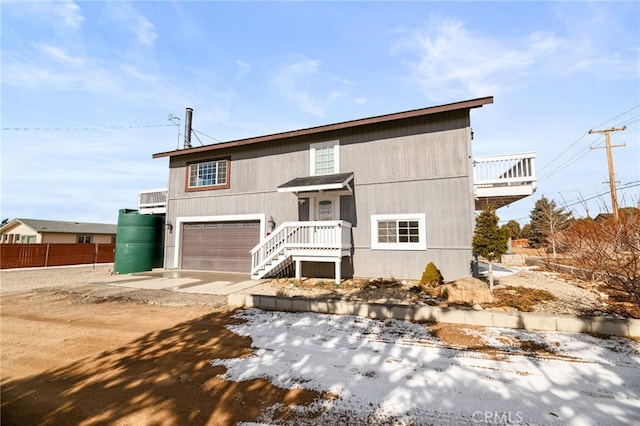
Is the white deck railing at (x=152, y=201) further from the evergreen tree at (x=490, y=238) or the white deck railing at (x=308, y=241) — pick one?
the evergreen tree at (x=490, y=238)

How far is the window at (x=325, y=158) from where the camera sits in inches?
437

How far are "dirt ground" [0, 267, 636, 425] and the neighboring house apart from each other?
29276mm

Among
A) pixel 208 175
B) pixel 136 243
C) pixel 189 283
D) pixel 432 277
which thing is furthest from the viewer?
pixel 208 175

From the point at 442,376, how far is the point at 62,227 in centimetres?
4011

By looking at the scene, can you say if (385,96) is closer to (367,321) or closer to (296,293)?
(296,293)

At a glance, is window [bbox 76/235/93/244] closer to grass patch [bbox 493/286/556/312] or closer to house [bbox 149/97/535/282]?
house [bbox 149/97/535/282]

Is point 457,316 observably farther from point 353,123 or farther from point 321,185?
point 353,123

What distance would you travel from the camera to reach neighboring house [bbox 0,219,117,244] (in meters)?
27.6

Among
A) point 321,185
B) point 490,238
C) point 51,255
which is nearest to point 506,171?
point 490,238

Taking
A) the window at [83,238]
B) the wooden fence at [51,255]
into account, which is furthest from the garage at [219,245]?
the window at [83,238]

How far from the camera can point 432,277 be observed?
323 inches

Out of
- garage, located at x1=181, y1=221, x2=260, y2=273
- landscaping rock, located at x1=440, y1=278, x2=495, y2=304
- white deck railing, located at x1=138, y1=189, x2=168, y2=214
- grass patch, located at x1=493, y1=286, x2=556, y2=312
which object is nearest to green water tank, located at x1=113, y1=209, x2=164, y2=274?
garage, located at x1=181, y1=221, x2=260, y2=273

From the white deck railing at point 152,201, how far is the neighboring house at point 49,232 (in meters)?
20.3

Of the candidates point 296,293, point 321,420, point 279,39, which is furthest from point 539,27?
point 321,420
